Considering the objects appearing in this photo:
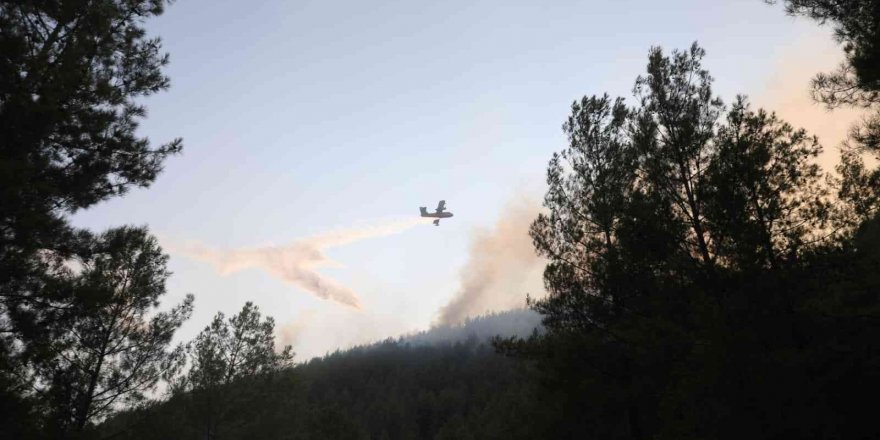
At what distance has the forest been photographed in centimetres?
791

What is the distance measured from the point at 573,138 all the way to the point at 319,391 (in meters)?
114

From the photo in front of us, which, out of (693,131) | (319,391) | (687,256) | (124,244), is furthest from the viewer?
(319,391)

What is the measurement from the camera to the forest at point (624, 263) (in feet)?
25.9

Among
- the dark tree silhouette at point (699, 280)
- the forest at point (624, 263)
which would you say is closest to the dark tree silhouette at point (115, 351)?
the forest at point (624, 263)

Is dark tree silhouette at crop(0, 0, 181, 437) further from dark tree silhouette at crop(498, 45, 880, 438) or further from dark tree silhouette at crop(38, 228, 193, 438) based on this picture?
dark tree silhouette at crop(498, 45, 880, 438)

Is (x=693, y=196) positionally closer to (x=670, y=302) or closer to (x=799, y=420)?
(x=670, y=302)

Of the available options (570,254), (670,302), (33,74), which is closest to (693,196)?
(670,302)

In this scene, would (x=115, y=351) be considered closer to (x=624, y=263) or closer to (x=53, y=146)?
(x=53, y=146)

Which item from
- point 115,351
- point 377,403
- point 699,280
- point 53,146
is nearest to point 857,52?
point 699,280

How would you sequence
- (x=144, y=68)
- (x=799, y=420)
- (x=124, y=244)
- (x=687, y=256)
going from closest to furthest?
(x=799, y=420) → (x=124, y=244) → (x=144, y=68) → (x=687, y=256)

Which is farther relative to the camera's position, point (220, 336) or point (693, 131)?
point (220, 336)

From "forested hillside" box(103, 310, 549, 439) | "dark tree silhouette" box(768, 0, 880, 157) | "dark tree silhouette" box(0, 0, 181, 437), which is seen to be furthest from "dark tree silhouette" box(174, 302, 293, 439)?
"dark tree silhouette" box(768, 0, 880, 157)

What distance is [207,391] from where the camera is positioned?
22.4 meters

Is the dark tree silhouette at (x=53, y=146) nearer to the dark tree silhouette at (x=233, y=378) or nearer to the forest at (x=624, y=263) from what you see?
the forest at (x=624, y=263)
